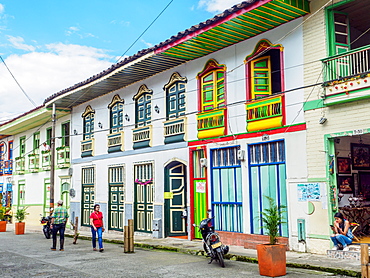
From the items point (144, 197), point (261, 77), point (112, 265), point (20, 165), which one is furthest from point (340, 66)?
point (20, 165)

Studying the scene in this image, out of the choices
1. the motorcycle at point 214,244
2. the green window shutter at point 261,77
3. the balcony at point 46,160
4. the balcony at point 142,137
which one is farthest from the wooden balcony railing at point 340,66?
the balcony at point 46,160

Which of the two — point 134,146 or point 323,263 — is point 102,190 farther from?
point 323,263

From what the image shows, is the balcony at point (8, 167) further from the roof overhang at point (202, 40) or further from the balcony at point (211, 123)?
the balcony at point (211, 123)

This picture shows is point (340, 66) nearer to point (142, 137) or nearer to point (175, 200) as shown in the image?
point (175, 200)

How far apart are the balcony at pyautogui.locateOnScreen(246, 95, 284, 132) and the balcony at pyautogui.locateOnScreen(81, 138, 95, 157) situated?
11.0 metres

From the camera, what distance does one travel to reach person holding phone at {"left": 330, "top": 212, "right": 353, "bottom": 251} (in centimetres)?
1120

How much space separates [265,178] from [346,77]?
4005 millimetres

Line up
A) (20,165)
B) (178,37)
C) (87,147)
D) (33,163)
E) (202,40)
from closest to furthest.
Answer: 1. (202,40)
2. (178,37)
3. (87,147)
4. (33,163)
5. (20,165)

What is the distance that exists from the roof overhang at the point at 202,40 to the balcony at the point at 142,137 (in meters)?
2.19

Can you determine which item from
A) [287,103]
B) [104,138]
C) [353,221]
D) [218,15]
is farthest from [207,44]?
[104,138]

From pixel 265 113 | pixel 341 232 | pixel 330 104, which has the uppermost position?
pixel 265 113

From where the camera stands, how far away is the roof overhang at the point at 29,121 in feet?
84.0

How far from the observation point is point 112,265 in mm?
11492

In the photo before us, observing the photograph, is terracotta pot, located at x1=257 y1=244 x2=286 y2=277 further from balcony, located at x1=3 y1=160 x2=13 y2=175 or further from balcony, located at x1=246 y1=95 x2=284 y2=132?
balcony, located at x1=3 y1=160 x2=13 y2=175
